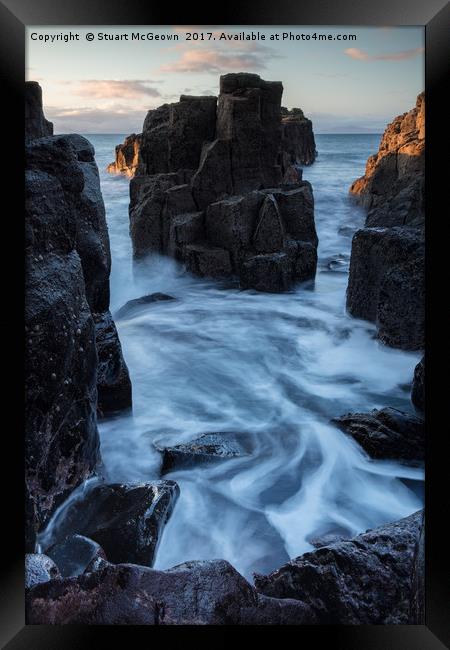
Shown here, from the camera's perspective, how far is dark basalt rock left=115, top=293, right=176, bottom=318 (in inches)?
273

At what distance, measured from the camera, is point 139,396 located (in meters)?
4.81

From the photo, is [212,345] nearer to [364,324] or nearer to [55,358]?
[364,324]

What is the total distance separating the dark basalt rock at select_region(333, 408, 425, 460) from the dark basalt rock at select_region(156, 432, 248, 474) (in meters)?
0.78

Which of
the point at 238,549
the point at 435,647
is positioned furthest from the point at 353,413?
the point at 435,647

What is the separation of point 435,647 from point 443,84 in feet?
8.71

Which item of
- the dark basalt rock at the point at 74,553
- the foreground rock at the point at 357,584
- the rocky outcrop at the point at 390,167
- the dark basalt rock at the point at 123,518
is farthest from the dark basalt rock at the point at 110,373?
the rocky outcrop at the point at 390,167

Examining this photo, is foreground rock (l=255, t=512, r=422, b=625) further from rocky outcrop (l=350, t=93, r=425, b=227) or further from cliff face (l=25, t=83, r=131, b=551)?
rocky outcrop (l=350, t=93, r=425, b=227)

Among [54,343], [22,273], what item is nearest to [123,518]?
[54,343]

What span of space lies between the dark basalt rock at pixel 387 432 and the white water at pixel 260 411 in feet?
0.27

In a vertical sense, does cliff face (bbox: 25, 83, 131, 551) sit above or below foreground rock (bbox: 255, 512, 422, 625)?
above

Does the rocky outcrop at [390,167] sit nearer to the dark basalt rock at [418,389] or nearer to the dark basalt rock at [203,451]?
the dark basalt rock at [418,389]

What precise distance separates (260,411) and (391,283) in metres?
2.10

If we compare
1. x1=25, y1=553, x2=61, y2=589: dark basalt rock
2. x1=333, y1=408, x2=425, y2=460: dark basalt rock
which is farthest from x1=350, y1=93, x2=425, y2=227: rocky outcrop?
x1=25, y1=553, x2=61, y2=589: dark basalt rock

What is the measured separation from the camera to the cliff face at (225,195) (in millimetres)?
8844
